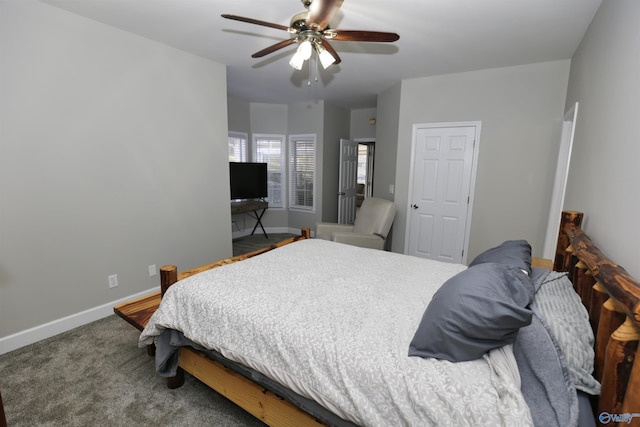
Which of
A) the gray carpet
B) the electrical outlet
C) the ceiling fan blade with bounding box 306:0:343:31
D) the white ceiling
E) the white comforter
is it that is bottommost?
the gray carpet

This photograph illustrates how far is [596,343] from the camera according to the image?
41.0 inches

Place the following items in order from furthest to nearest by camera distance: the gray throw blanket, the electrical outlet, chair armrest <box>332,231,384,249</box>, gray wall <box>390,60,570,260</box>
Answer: chair armrest <box>332,231,384,249</box> < gray wall <box>390,60,570,260</box> < the electrical outlet < the gray throw blanket

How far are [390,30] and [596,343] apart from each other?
8.54ft

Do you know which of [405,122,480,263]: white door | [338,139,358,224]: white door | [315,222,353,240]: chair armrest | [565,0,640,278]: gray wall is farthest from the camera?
[338,139,358,224]: white door

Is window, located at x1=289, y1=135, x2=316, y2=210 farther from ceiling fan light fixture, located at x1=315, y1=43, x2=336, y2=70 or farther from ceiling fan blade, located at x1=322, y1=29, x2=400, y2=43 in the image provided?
ceiling fan blade, located at x1=322, y1=29, x2=400, y2=43

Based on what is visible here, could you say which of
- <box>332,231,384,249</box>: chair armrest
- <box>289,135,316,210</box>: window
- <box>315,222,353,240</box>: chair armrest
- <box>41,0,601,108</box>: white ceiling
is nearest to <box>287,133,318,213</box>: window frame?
<box>289,135,316,210</box>: window

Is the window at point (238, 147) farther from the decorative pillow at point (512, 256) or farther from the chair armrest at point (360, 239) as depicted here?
the decorative pillow at point (512, 256)

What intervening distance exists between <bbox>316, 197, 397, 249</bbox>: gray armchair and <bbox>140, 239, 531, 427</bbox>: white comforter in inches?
57.7

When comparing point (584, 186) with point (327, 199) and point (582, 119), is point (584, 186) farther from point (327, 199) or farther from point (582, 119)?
point (327, 199)

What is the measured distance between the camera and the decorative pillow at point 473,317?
1041 millimetres

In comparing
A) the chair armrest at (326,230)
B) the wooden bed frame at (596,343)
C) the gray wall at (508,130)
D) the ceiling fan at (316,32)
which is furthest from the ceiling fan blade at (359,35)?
the chair armrest at (326,230)

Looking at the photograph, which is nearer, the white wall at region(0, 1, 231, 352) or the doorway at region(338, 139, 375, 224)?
the white wall at region(0, 1, 231, 352)

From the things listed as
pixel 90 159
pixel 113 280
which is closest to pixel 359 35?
pixel 90 159

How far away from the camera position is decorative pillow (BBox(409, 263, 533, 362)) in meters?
1.04
